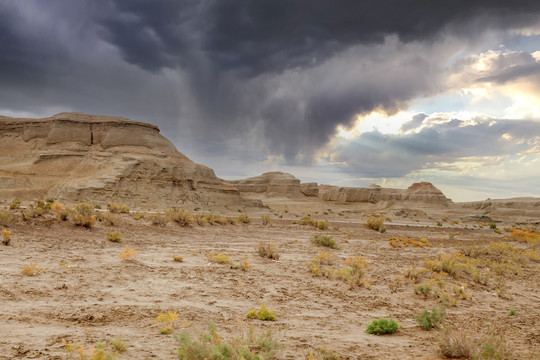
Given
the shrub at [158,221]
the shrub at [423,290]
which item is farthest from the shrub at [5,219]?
the shrub at [423,290]

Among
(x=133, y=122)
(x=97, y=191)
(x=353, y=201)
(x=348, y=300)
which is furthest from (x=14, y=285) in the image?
(x=353, y=201)

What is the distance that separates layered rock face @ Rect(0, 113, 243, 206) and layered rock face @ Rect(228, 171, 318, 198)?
42380 millimetres

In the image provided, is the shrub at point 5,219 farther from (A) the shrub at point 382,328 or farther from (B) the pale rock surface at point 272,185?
(B) the pale rock surface at point 272,185

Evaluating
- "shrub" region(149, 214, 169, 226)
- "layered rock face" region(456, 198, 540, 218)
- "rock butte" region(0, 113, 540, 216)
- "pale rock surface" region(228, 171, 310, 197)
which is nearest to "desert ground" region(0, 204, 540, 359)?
"shrub" region(149, 214, 169, 226)

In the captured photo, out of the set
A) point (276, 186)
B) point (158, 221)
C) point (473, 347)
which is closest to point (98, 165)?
point (158, 221)

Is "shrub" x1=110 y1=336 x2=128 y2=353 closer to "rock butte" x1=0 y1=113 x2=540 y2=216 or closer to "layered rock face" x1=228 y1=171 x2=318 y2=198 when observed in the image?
"rock butte" x1=0 y1=113 x2=540 y2=216

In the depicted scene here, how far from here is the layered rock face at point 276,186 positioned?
3927 inches

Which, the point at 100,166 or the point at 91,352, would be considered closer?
the point at 91,352

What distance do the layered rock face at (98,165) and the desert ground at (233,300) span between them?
32108 millimetres

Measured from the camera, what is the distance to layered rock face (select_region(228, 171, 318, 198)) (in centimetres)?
9975

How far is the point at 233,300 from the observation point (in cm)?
799

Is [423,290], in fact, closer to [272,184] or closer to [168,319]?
[168,319]

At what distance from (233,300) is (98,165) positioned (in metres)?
51.0

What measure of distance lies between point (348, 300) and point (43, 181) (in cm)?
5215
